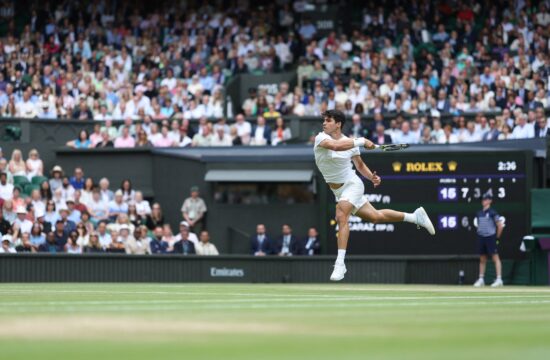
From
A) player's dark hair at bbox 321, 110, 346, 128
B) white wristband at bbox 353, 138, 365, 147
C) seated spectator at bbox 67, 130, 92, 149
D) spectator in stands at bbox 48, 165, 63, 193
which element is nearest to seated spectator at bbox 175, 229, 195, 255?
spectator in stands at bbox 48, 165, 63, 193

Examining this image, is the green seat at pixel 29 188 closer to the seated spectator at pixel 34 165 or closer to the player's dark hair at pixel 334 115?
the seated spectator at pixel 34 165

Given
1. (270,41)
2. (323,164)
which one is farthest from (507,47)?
(323,164)

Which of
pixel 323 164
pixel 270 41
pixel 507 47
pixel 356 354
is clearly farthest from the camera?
pixel 270 41

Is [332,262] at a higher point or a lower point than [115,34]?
lower

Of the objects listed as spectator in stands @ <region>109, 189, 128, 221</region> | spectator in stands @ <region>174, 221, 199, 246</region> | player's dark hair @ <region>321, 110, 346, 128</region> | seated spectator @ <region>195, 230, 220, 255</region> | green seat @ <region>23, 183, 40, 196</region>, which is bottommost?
seated spectator @ <region>195, 230, 220, 255</region>

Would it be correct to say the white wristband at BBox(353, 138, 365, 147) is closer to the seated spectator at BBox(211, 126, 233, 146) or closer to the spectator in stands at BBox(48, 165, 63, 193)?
the seated spectator at BBox(211, 126, 233, 146)

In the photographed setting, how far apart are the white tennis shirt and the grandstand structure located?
8.36 meters

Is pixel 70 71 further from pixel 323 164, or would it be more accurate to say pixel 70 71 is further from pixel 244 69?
pixel 323 164

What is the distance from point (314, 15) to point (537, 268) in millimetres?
14002

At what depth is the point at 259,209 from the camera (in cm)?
2523

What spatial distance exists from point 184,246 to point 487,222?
6134mm

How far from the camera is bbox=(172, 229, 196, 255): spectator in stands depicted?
24.0m

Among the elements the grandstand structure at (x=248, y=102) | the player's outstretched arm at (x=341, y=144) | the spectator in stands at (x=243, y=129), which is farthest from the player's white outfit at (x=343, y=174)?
the spectator in stands at (x=243, y=129)

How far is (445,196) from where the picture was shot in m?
23.1
